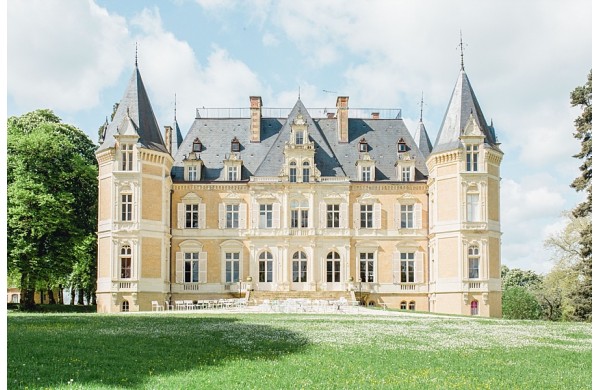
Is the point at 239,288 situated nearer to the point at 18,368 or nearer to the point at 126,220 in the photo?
the point at 126,220

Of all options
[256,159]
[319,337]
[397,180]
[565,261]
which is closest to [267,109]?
[256,159]

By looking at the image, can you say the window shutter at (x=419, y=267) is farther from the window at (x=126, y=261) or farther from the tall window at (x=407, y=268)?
the window at (x=126, y=261)

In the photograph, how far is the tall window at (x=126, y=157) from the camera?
40.1m

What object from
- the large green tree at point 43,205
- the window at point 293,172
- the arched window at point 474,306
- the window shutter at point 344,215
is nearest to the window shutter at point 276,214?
the window at point 293,172

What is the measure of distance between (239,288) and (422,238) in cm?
1053

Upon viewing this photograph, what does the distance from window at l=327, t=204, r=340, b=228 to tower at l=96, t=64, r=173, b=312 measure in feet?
29.9

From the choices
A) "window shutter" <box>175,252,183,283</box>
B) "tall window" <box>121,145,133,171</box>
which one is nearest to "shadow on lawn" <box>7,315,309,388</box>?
"tall window" <box>121,145,133,171</box>

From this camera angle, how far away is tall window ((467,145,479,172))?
4044 centimetres

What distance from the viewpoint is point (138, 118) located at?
4053 cm

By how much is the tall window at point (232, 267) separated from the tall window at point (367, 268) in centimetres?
688

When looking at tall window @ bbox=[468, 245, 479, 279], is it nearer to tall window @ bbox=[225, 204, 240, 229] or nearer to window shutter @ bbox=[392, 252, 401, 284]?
window shutter @ bbox=[392, 252, 401, 284]

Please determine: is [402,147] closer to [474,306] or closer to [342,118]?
[342,118]

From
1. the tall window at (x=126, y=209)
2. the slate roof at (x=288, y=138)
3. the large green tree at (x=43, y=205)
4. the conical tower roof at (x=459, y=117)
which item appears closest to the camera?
the large green tree at (x=43, y=205)
